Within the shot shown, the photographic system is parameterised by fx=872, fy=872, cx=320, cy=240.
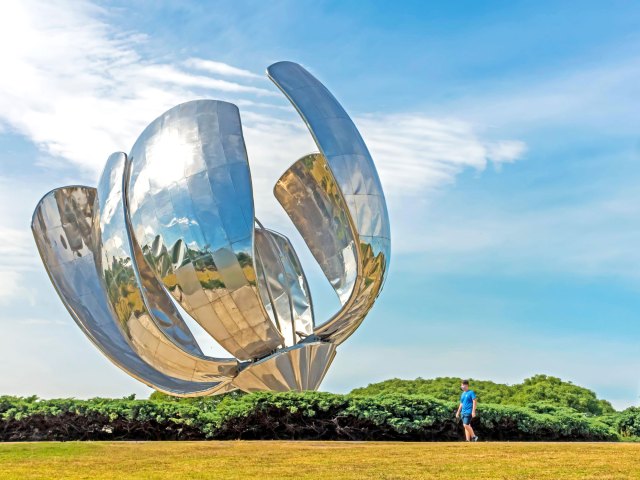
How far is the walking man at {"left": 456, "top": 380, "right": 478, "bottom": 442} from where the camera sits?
46.1ft

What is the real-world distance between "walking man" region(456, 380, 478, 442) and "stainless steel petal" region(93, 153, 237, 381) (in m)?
3.88

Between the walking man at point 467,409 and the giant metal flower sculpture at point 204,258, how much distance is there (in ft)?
8.47

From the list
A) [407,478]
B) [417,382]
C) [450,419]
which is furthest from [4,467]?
[417,382]

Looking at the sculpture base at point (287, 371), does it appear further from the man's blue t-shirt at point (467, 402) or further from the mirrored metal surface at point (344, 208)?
the man's blue t-shirt at point (467, 402)

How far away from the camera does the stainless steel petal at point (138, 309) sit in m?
14.6

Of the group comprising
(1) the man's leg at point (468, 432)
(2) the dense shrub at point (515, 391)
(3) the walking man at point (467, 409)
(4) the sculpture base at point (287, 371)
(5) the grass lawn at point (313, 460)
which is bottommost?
(5) the grass lawn at point (313, 460)

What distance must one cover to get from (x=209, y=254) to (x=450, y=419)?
4.92 meters

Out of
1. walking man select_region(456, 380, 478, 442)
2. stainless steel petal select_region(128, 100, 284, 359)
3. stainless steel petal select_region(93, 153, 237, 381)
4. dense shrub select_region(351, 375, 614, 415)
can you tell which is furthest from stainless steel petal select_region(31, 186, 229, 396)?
Answer: dense shrub select_region(351, 375, 614, 415)

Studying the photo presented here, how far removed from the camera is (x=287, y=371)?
1485 centimetres

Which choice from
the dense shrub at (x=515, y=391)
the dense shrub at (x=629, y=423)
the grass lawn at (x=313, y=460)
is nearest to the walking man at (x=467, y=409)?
the grass lawn at (x=313, y=460)

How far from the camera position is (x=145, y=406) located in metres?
14.9

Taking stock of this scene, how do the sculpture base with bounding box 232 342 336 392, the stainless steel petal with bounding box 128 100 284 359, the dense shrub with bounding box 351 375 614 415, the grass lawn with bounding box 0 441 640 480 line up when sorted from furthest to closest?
the dense shrub with bounding box 351 375 614 415, the sculpture base with bounding box 232 342 336 392, the stainless steel petal with bounding box 128 100 284 359, the grass lawn with bounding box 0 441 640 480

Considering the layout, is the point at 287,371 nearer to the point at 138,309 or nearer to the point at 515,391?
the point at 138,309

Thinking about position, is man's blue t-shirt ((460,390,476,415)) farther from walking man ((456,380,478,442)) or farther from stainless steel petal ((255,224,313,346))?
stainless steel petal ((255,224,313,346))
